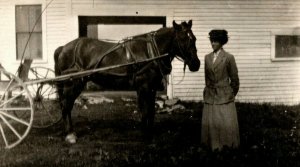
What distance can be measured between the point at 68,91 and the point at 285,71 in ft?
31.1

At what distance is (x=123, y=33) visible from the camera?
61.1 ft

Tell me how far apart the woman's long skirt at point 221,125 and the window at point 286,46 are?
9.37 meters

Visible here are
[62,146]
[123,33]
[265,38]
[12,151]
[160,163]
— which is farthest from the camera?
[123,33]

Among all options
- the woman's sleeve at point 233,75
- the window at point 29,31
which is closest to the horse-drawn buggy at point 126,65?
the woman's sleeve at point 233,75

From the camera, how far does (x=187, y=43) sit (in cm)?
767

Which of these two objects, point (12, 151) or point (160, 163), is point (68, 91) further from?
point (160, 163)

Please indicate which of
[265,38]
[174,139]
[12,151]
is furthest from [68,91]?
[265,38]

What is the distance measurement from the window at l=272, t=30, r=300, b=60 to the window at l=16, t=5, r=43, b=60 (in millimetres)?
8030

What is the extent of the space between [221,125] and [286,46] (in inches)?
396

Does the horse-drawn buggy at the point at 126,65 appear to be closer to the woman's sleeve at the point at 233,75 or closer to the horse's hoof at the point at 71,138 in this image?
the horse's hoof at the point at 71,138

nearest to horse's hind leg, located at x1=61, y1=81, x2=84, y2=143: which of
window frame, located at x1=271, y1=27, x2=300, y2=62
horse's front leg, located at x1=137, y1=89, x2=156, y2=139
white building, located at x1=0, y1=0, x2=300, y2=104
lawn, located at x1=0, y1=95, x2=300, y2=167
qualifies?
lawn, located at x1=0, y1=95, x2=300, y2=167

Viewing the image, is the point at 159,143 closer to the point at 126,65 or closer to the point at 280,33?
the point at 126,65

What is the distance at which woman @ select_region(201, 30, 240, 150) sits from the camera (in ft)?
21.3

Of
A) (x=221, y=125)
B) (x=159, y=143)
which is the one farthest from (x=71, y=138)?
(x=221, y=125)
